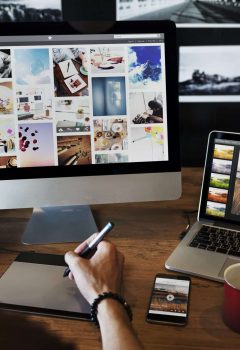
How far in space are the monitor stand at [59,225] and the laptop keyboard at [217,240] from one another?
0.26m

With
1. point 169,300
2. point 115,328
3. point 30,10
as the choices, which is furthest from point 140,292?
point 30,10

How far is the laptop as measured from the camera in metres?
1.00

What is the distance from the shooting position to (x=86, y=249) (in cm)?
90

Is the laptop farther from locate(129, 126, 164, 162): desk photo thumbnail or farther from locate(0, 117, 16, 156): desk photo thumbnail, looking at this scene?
locate(0, 117, 16, 156): desk photo thumbnail

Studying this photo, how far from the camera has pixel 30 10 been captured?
140 centimetres

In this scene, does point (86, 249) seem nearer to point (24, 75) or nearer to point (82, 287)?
point (82, 287)

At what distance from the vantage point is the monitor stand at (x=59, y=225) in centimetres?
108

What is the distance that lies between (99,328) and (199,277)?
260mm

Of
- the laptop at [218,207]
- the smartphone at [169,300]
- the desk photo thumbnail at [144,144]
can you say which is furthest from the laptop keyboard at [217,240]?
the desk photo thumbnail at [144,144]

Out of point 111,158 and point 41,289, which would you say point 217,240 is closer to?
point 111,158

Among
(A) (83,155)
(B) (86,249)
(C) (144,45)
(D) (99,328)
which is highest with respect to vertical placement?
(C) (144,45)

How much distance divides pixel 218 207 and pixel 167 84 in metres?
0.34

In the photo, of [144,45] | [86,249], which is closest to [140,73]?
[144,45]

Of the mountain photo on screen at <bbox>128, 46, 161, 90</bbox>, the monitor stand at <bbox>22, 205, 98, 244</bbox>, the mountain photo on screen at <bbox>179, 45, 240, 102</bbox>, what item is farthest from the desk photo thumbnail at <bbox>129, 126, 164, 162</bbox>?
the mountain photo on screen at <bbox>179, 45, 240, 102</bbox>
